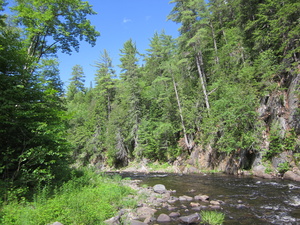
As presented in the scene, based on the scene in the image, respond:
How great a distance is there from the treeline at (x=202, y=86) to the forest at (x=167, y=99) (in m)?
0.14

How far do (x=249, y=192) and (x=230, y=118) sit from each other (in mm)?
7831

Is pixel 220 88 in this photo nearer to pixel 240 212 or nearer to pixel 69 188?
pixel 240 212

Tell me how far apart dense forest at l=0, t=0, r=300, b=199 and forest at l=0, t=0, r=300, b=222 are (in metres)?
0.07

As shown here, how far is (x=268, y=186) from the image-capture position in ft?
31.6

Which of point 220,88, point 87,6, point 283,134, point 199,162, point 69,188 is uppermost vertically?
point 87,6

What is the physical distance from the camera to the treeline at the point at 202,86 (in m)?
14.5

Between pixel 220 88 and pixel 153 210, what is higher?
pixel 220 88

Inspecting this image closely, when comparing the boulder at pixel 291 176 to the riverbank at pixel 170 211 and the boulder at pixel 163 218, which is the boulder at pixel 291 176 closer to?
the riverbank at pixel 170 211

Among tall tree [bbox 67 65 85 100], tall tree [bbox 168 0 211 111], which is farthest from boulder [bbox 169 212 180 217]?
tall tree [bbox 67 65 85 100]

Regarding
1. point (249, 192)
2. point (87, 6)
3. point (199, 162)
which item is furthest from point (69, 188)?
point (199, 162)

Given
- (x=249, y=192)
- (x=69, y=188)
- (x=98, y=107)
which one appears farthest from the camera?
(x=98, y=107)

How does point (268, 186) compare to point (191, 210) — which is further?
point (268, 186)

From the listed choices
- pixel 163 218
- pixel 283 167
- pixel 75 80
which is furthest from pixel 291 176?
pixel 75 80

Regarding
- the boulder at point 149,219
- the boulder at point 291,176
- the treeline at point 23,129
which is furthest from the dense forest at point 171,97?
the boulder at point 149,219
